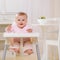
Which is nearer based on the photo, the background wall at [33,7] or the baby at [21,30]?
the baby at [21,30]

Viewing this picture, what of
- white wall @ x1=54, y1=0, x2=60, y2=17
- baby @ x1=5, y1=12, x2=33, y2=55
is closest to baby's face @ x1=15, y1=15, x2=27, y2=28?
baby @ x1=5, y1=12, x2=33, y2=55

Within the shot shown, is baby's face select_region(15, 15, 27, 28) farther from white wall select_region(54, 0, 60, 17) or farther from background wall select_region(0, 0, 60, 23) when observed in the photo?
white wall select_region(54, 0, 60, 17)

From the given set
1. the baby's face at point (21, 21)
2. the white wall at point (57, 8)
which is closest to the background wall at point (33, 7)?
the white wall at point (57, 8)

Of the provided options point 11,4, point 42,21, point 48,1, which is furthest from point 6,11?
point 42,21

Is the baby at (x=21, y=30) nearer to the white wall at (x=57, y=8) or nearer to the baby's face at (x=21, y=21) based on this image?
the baby's face at (x=21, y=21)

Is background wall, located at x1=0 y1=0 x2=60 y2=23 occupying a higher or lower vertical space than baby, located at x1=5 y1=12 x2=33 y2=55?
higher

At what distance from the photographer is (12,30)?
182 centimetres

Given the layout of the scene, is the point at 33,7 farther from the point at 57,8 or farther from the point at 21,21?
the point at 21,21

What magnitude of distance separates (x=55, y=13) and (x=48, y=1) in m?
0.32

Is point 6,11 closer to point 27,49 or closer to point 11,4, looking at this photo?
point 11,4

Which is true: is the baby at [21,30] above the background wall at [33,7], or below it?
below

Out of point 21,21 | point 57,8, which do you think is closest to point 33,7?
point 57,8

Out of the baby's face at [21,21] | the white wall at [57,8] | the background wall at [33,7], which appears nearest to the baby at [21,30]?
the baby's face at [21,21]

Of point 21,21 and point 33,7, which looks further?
point 33,7
